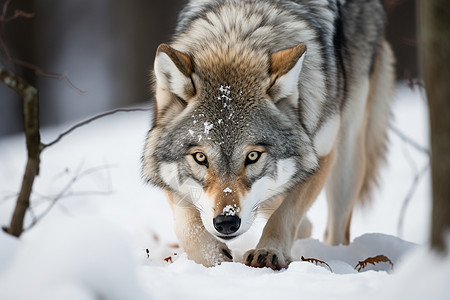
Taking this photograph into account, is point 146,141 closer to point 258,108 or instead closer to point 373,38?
point 258,108

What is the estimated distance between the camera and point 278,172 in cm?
310

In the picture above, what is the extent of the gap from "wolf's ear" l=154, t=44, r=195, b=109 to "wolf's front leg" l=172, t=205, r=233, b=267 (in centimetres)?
64

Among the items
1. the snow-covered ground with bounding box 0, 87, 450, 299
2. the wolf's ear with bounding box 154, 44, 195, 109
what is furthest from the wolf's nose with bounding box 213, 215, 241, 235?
the wolf's ear with bounding box 154, 44, 195, 109

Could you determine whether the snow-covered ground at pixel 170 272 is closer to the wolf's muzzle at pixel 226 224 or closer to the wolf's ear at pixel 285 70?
the wolf's muzzle at pixel 226 224

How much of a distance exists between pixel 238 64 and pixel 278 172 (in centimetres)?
59

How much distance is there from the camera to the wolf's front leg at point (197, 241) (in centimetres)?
307

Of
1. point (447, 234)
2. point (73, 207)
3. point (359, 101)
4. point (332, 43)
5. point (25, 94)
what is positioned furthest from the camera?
point (73, 207)

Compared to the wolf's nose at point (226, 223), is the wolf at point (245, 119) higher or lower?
higher

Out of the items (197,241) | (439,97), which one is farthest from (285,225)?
(439,97)

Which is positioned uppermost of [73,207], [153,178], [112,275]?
[112,275]

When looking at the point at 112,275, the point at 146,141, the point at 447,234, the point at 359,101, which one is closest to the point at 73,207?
the point at 146,141

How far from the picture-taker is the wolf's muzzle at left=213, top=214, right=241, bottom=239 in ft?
9.00

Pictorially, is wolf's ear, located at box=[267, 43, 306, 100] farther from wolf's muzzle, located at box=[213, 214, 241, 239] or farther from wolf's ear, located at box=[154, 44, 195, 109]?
wolf's muzzle, located at box=[213, 214, 241, 239]

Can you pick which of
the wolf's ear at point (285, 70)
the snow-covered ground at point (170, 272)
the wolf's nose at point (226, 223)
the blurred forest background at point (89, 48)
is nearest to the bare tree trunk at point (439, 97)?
the snow-covered ground at point (170, 272)
